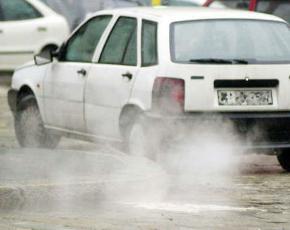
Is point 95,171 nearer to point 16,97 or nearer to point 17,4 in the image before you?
point 16,97

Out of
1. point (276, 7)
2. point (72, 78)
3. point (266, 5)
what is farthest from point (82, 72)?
point (266, 5)

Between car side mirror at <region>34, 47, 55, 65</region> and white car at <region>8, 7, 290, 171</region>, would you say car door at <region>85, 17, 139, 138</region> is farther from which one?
car side mirror at <region>34, 47, 55, 65</region>

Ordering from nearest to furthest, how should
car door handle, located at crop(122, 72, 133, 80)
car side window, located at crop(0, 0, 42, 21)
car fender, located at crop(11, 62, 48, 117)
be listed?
car door handle, located at crop(122, 72, 133, 80) < car fender, located at crop(11, 62, 48, 117) < car side window, located at crop(0, 0, 42, 21)

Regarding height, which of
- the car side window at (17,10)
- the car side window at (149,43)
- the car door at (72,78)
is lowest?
the car side window at (17,10)

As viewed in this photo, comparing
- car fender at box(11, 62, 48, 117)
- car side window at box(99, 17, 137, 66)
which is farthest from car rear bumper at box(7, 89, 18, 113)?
car side window at box(99, 17, 137, 66)

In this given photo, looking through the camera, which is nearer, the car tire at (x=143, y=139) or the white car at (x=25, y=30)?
the car tire at (x=143, y=139)

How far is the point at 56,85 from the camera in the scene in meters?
12.7

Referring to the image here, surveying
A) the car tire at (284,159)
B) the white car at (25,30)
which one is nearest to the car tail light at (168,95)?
the car tire at (284,159)

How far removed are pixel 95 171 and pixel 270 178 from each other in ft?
6.79

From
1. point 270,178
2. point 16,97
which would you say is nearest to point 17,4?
point 16,97

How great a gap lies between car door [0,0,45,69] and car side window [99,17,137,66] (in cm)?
994

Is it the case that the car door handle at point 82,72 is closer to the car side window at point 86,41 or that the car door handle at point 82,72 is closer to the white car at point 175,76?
the white car at point 175,76

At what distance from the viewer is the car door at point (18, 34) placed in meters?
22.0

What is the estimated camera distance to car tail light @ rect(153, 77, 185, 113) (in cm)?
1075
